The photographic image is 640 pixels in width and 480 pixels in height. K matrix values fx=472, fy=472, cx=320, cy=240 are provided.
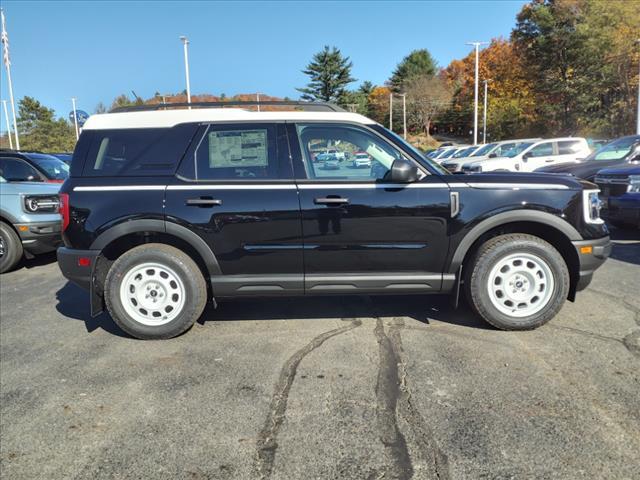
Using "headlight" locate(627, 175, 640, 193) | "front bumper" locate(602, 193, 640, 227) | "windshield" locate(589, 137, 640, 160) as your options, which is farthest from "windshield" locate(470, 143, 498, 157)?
"headlight" locate(627, 175, 640, 193)

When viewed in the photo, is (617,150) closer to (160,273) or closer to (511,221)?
(511,221)

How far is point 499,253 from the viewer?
3.88 meters

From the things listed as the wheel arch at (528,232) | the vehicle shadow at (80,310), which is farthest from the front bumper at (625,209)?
the vehicle shadow at (80,310)

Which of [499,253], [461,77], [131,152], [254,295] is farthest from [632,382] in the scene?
[461,77]

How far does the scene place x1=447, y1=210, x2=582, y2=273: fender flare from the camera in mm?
3846

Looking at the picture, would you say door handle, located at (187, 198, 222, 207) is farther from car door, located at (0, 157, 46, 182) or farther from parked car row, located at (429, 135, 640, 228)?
car door, located at (0, 157, 46, 182)

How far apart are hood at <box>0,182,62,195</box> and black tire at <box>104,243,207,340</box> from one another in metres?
3.82

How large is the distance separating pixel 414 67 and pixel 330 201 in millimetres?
87593

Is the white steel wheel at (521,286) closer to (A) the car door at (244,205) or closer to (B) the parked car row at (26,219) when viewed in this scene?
(A) the car door at (244,205)

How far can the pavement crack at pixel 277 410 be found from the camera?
94.3 inches

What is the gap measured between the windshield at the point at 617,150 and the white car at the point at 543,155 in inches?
186

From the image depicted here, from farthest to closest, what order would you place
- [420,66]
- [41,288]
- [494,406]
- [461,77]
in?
1. [420,66]
2. [461,77]
3. [41,288]
4. [494,406]

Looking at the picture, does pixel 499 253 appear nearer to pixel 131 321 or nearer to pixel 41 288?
pixel 131 321

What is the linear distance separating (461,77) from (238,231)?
7851 cm
